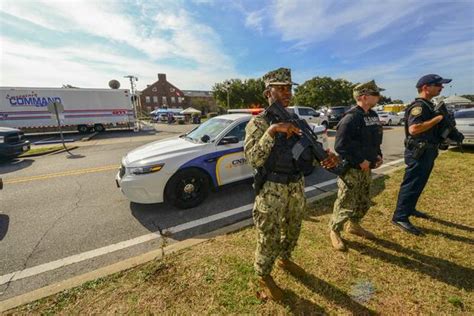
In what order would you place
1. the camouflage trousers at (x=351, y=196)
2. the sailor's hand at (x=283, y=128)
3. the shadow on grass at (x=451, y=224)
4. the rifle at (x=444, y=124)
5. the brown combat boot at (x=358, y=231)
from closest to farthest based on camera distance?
1. the sailor's hand at (x=283, y=128)
2. the camouflage trousers at (x=351, y=196)
3. the rifle at (x=444, y=124)
4. the brown combat boot at (x=358, y=231)
5. the shadow on grass at (x=451, y=224)

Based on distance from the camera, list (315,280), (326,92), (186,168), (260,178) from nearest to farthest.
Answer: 1. (260,178)
2. (315,280)
3. (186,168)
4. (326,92)

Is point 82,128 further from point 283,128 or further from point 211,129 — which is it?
point 283,128

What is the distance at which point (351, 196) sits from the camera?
277 cm

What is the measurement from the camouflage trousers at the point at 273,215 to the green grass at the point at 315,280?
43cm

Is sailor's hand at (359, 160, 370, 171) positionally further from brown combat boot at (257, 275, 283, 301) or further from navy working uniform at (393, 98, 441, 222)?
brown combat boot at (257, 275, 283, 301)

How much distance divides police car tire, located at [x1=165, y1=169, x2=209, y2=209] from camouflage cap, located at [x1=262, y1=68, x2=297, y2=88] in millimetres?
2420

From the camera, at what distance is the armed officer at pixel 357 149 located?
8.52 ft

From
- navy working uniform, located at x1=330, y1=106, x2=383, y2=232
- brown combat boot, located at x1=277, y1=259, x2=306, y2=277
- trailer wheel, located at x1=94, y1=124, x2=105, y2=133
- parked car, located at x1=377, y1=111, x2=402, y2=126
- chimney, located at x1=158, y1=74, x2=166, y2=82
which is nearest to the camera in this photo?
brown combat boot, located at x1=277, y1=259, x2=306, y2=277

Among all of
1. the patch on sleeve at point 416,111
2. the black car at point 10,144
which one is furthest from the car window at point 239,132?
the black car at point 10,144

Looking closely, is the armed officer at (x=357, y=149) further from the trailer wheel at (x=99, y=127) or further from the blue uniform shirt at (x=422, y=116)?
the trailer wheel at (x=99, y=127)

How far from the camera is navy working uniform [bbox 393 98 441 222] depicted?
2.79m

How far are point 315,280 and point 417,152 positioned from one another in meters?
2.01

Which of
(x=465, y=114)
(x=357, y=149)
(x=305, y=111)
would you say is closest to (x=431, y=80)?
(x=357, y=149)

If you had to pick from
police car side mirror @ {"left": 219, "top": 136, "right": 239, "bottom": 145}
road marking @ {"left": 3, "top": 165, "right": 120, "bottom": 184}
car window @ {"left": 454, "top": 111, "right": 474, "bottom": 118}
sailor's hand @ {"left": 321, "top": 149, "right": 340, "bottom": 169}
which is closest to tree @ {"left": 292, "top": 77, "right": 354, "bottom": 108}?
car window @ {"left": 454, "top": 111, "right": 474, "bottom": 118}
